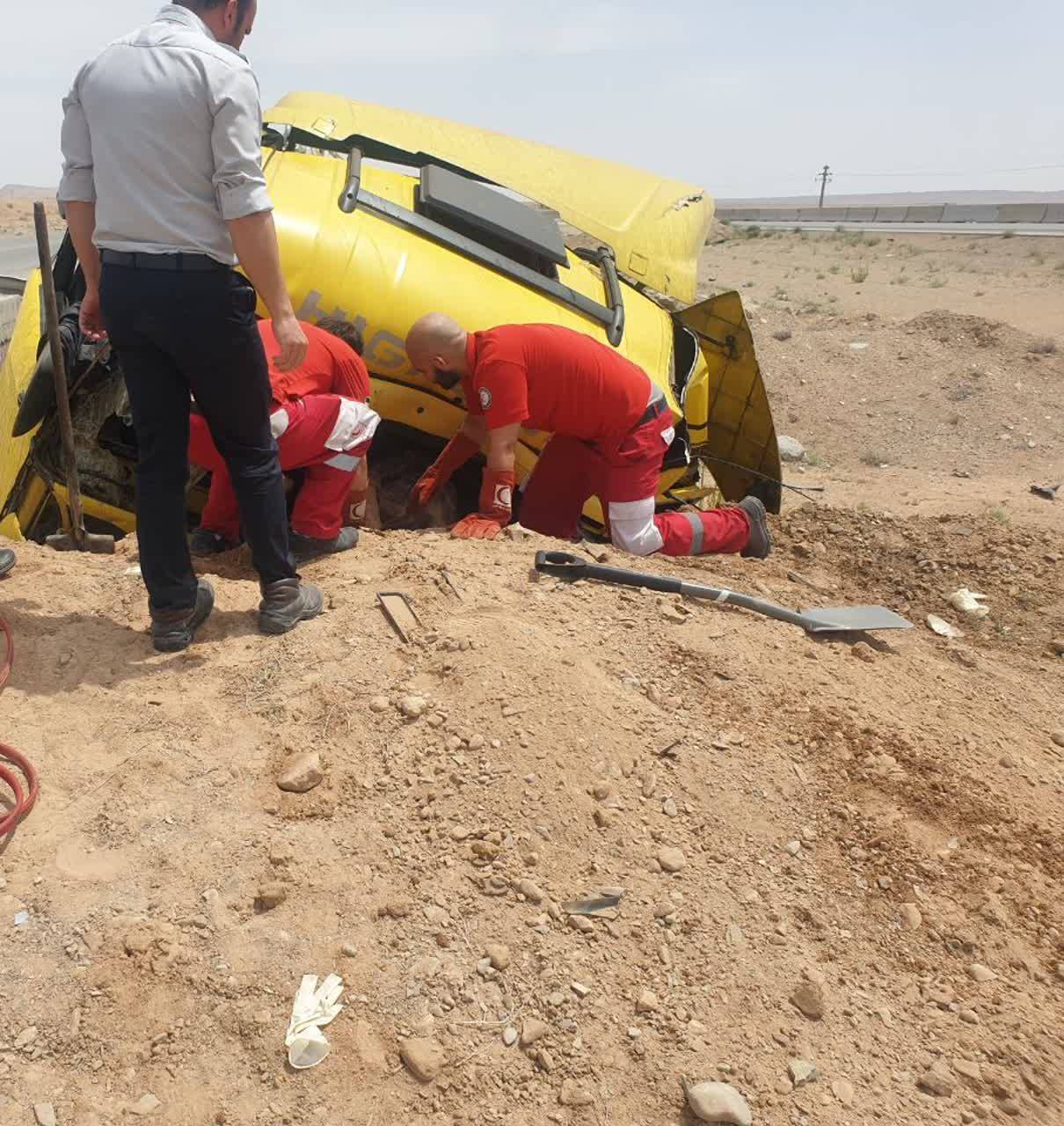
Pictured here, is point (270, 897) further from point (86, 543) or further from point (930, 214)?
point (930, 214)

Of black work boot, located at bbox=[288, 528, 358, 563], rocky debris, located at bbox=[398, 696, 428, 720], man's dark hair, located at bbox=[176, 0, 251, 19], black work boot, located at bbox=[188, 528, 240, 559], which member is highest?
man's dark hair, located at bbox=[176, 0, 251, 19]

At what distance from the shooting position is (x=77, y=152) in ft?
8.33

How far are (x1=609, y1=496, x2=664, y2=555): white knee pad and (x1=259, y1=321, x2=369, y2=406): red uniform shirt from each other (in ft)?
4.27

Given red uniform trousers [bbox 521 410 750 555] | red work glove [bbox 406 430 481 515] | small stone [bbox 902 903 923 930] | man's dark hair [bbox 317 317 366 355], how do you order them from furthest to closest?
red uniform trousers [bbox 521 410 750 555] → red work glove [bbox 406 430 481 515] → man's dark hair [bbox 317 317 366 355] → small stone [bbox 902 903 923 930]

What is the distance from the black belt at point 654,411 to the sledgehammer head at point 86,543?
2.27 m

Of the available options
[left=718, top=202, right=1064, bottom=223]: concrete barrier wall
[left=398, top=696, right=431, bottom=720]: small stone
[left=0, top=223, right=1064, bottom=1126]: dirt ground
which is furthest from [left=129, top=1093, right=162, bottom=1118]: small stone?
[left=718, top=202, right=1064, bottom=223]: concrete barrier wall

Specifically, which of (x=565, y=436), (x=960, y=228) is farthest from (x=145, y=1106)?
(x=960, y=228)

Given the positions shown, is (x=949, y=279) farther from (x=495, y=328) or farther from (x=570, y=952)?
(x=570, y=952)

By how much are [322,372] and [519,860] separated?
6.69ft

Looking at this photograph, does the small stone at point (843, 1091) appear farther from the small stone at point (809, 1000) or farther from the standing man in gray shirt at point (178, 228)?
the standing man in gray shirt at point (178, 228)

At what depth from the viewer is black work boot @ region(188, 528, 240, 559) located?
3.85 metres

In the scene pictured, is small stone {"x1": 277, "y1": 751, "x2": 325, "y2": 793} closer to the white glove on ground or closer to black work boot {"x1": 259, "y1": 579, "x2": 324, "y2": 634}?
the white glove on ground

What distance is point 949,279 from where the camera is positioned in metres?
19.7

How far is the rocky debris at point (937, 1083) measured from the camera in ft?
6.23
